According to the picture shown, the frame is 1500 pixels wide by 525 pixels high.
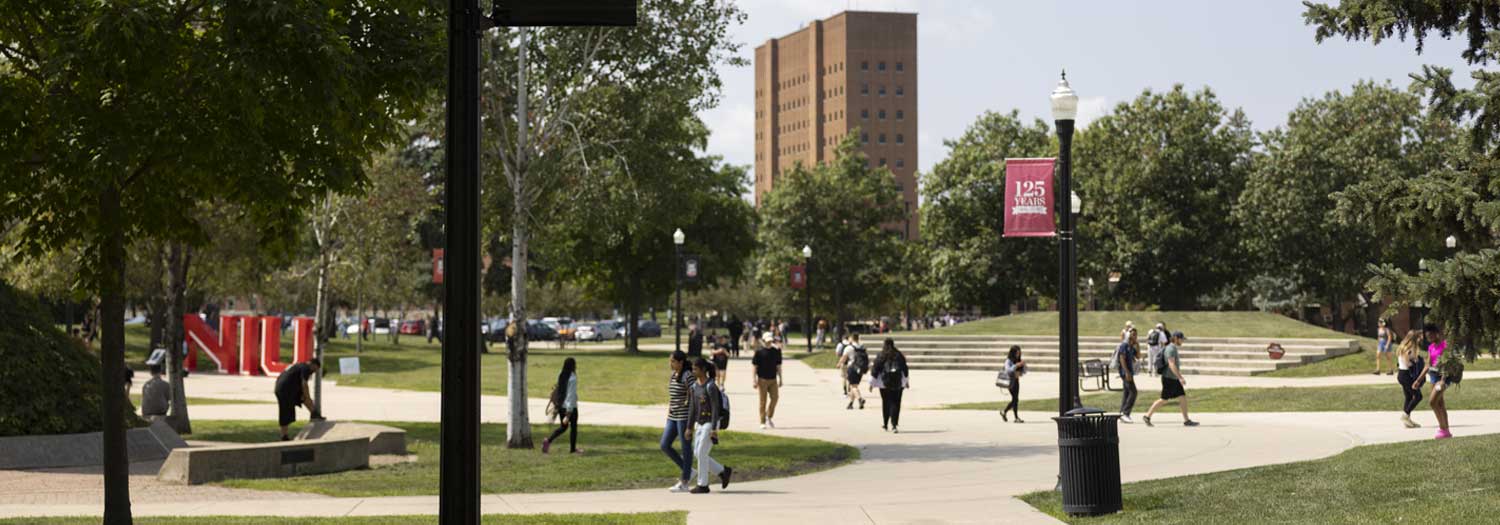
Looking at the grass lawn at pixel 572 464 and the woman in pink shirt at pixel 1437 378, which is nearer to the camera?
the grass lawn at pixel 572 464

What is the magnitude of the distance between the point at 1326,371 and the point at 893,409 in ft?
64.6

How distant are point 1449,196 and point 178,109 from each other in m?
10.5

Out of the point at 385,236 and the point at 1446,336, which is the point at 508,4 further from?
the point at 385,236

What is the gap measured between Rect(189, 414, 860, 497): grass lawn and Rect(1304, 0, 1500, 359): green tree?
7813mm

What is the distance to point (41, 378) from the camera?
18234 mm

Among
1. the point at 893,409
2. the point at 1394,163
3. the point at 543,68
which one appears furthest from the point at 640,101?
the point at 1394,163

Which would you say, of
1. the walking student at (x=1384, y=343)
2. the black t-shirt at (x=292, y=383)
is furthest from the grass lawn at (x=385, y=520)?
the walking student at (x=1384, y=343)

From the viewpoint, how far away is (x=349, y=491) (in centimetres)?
1527

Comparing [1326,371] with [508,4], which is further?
[1326,371]

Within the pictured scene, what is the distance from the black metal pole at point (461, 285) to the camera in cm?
585

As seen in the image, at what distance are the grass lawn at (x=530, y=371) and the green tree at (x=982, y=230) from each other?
1521cm

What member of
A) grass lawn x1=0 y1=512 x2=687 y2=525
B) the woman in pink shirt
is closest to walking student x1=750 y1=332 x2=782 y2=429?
the woman in pink shirt

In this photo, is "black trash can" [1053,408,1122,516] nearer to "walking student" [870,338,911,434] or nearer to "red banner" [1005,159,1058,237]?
"red banner" [1005,159,1058,237]

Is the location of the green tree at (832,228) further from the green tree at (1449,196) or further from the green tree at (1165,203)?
the green tree at (1449,196)
